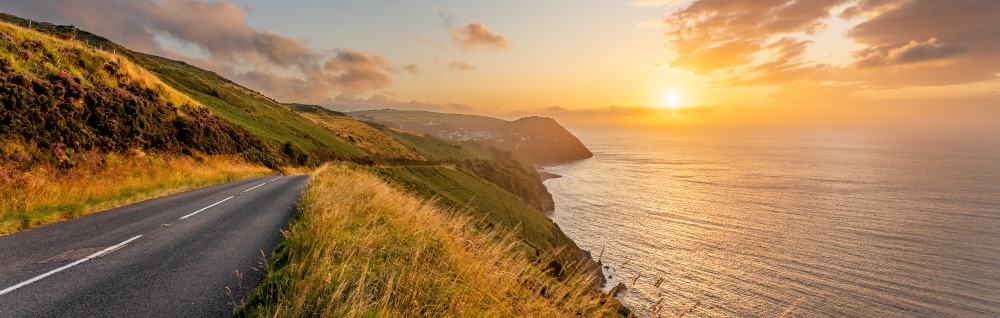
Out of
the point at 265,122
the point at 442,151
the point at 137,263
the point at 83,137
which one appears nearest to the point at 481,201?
the point at 83,137

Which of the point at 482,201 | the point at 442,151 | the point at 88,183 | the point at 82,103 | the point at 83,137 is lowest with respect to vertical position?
the point at 482,201

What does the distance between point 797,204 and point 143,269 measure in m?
103

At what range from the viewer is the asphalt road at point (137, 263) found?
6.25 meters

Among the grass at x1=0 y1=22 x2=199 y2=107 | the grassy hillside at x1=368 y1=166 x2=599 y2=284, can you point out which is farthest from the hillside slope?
the grassy hillside at x1=368 y1=166 x2=599 y2=284

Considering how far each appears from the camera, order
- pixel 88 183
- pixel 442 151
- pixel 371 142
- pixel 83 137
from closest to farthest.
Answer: pixel 88 183 < pixel 83 137 < pixel 371 142 < pixel 442 151

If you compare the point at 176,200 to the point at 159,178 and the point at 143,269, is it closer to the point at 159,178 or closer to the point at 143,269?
the point at 159,178

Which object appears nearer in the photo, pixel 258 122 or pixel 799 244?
pixel 799 244

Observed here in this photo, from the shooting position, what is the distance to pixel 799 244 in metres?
56.3

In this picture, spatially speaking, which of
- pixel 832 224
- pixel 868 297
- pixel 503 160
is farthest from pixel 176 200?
pixel 503 160

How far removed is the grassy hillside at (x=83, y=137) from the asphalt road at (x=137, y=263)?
228cm

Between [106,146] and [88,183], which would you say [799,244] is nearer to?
[88,183]

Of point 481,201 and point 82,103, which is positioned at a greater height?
point 82,103

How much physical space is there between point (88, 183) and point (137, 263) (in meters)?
14.1

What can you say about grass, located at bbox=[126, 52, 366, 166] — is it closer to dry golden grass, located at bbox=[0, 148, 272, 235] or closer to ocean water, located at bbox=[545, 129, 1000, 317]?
dry golden grass, located at bbox=[0, 148, 272, 235]
